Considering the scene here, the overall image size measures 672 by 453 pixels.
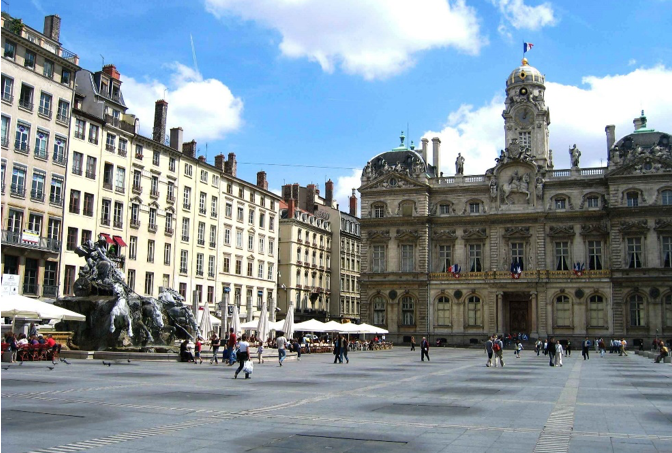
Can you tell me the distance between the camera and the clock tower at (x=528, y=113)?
250 ft

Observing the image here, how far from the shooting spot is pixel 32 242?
44.7m

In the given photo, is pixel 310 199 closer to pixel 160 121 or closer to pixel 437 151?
pixel 437 151

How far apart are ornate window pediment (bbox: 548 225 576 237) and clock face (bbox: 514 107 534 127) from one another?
1334 cm

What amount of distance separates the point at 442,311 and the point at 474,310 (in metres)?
3.65

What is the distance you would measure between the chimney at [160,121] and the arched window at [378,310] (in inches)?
1230

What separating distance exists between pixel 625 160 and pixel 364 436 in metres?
65.4

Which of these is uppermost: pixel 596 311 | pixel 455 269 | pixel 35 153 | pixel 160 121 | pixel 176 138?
pixel 160 121

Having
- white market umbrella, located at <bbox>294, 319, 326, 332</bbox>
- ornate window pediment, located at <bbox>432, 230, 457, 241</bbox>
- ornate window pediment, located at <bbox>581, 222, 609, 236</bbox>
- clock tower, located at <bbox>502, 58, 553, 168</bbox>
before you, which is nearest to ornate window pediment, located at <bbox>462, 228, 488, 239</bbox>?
ornate window pediment, located at <bbox>432, 230, 457, 241</bbox>

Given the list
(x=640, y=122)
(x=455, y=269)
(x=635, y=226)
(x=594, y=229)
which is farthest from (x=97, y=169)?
(x=640, y=122)

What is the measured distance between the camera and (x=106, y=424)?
12844mm

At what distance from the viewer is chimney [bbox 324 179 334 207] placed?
10031 centimetres

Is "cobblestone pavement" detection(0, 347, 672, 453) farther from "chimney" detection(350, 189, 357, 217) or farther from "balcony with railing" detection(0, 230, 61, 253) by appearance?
"chimney" detection(350, 189, 357, 217)

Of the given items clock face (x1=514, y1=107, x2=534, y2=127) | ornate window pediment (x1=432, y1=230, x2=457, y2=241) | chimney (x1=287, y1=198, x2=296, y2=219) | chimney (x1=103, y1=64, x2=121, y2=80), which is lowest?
ornate window pediment (x1=432, y1=230, x2=457, y2=241)

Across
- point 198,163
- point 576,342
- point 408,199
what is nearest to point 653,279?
point 576,342
